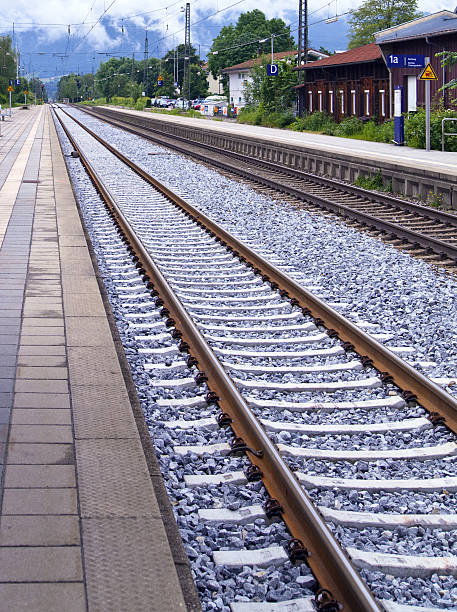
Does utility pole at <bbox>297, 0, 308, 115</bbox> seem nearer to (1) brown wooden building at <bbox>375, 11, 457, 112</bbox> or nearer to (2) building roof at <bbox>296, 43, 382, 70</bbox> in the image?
(2) building roof at <bbox>296, 43, 382, 70</bbox>

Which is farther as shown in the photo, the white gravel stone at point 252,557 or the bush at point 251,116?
the bush at point 251,116

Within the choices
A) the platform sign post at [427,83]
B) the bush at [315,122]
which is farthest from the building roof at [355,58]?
the platform sign post at [427,83]

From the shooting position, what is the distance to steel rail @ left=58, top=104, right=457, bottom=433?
554 cm

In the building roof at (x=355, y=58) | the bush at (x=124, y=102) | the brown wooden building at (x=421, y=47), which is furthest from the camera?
the bush at (x=124, y=102)

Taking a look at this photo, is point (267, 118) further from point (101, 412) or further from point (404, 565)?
point (404, 565)

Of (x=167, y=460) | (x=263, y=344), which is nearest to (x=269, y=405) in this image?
(x=167, y=460)

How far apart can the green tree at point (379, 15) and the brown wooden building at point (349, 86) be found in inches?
1590

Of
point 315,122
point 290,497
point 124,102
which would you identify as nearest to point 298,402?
point 290,497

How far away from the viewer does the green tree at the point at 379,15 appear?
83.6 metres

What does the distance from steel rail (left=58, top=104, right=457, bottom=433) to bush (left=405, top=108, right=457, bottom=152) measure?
15.2 metres

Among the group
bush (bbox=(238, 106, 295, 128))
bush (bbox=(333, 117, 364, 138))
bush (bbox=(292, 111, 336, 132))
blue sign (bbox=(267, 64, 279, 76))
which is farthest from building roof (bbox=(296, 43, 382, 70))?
bush (bbox=(333, 117, 364, 138))

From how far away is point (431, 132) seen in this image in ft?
82.3

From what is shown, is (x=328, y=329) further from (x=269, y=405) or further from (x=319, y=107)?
(x=319, y=107)

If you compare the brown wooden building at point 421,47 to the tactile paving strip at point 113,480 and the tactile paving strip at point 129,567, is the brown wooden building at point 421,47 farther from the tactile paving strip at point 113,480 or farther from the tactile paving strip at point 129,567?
the tactile paving strip at point 129,567
